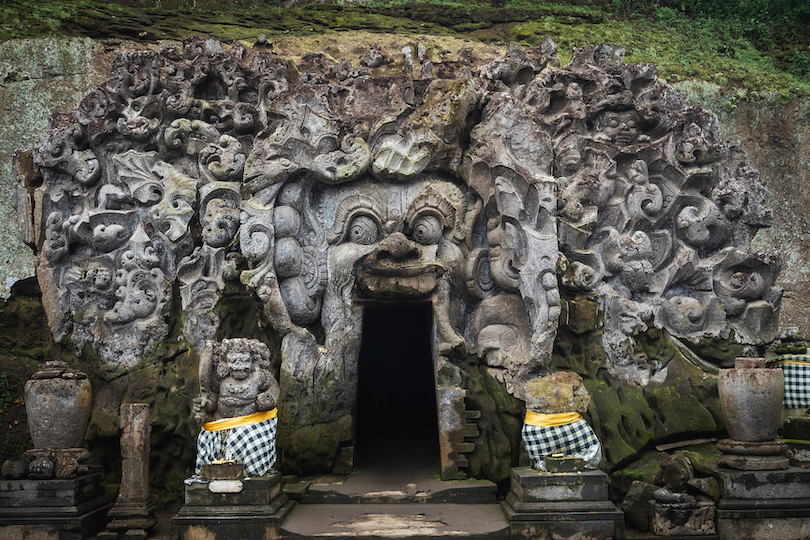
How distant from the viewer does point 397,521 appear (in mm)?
6684

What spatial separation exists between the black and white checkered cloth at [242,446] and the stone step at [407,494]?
109 centimetres

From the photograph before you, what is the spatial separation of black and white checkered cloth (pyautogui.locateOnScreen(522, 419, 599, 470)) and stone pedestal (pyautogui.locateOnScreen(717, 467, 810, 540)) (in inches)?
56.5

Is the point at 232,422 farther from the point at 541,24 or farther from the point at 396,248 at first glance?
the point at 541,24

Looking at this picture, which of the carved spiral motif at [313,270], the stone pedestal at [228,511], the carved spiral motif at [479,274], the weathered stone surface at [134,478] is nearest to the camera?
the stone pedestal at [228,511]

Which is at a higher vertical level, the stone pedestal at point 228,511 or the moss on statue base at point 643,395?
the moss on statue base at point 643,395

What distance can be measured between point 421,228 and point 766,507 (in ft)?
16.0

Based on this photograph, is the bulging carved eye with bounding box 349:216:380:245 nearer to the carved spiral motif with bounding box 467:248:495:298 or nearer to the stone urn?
the carved spiral motif with bounding box 467:248:495:298

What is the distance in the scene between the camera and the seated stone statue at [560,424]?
6363 mm

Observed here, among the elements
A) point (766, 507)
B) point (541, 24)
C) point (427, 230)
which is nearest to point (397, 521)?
point (427, 230)

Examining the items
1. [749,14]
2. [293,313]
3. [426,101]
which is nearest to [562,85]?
[426,101]

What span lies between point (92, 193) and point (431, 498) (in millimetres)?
6117

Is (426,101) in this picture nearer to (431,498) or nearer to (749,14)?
(431,498)

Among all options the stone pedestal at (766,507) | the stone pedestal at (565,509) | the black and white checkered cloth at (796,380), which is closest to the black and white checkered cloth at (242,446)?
the stone pedestal at (565,509)

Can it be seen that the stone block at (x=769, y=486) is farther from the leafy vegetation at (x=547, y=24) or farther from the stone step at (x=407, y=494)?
the leafy vegetation at (x=547, y=24)
